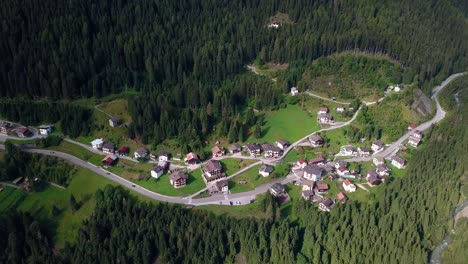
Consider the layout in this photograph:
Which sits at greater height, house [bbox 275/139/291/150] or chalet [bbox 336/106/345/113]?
chalet [bbox 336/106/345/113]

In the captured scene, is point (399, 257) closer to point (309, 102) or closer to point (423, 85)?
point (309, 102)

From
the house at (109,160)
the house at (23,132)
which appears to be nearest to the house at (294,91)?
the house at (109,160)

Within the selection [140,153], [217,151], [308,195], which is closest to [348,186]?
[308,195]

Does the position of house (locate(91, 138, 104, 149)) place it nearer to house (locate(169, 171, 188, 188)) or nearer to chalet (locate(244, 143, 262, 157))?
house (locate(169, 171, 188, 188))

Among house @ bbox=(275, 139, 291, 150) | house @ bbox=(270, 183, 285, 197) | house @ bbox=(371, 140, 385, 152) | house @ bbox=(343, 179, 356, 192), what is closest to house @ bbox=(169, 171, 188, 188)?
house @ bbox=(270, 183, 285, 197)

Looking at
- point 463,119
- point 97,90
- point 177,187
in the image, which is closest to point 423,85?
point 463,119

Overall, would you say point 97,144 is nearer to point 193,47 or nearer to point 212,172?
point 212,172

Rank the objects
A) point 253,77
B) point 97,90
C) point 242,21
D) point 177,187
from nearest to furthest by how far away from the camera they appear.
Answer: point 177,187 → point 97,90 → point 253,77 → point 242,21
